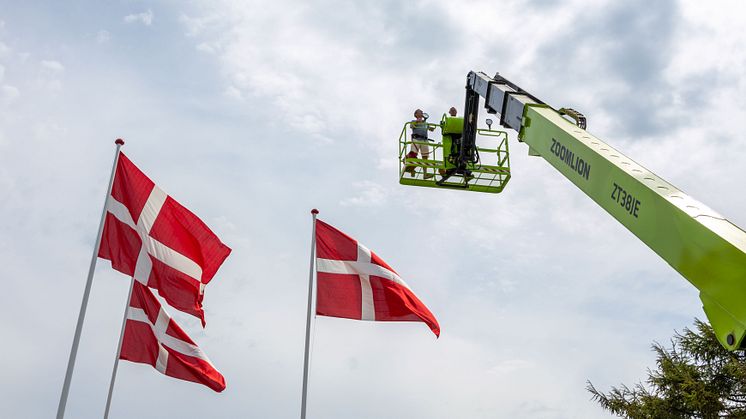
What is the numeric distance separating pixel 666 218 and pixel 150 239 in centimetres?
907

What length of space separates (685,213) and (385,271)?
827cm

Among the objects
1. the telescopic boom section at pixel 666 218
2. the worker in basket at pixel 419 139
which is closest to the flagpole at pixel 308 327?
the worker in basket at pixel 419 139

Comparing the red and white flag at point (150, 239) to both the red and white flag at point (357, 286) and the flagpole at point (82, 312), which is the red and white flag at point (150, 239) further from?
the red and white flag at point (357, 286)

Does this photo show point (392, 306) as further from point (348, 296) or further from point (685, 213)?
point (685, 213)

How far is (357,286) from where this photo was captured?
13.8 metres

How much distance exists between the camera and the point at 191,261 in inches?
509

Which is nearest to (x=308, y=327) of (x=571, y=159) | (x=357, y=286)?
(x=357, y=286)

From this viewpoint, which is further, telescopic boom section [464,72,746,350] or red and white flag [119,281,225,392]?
red and white flag [119,281,225,392]

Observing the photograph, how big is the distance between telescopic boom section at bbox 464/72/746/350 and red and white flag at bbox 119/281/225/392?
8.16m

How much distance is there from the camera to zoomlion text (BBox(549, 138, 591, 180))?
802 centimetres

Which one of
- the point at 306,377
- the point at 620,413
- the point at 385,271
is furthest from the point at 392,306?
the point at 620,413

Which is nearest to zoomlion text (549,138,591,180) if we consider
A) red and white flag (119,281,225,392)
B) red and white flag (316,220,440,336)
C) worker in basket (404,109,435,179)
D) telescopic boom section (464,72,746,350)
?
telescopic boom section (464,72,746,350)

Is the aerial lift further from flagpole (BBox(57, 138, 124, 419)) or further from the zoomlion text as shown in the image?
flagpole (BBox(57, 138, 124, 419))

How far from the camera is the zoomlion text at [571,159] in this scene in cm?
802
